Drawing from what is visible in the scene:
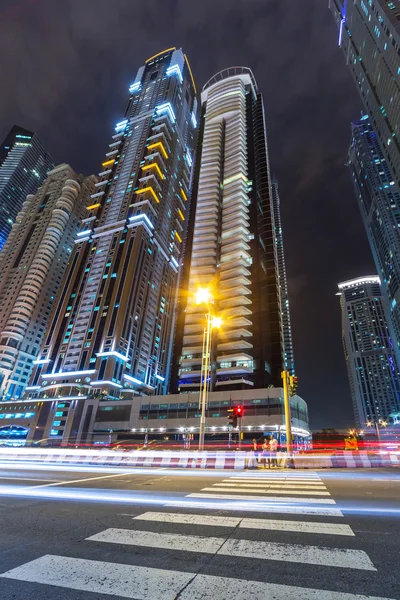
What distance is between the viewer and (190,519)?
17.8 feet

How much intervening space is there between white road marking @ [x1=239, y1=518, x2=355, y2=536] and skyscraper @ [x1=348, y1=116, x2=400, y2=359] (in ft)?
488

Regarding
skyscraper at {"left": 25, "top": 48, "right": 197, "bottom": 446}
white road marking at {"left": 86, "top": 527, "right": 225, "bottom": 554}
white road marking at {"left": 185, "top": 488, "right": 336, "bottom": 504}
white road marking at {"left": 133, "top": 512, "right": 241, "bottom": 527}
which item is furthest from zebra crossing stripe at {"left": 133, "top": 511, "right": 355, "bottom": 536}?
skyscraper at {"left": 25, "top": 48, "right": 197, "bottom": 446}

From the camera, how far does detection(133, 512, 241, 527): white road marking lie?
205 inches

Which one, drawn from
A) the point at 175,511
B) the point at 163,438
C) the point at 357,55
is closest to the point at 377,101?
the point at 357,55

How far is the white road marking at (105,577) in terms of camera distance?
2.83 meters

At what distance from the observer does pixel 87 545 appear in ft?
13.8

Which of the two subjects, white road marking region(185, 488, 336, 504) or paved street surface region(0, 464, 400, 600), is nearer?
paved street surface region(0, 464, 400, 600)

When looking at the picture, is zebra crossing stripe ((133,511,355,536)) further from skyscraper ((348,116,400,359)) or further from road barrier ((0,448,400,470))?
skyscraper ((348,116,400,359))

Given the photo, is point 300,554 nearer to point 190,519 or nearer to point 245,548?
point 245,548

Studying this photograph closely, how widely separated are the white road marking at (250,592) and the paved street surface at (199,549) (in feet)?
0.03

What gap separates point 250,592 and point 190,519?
2.96 m

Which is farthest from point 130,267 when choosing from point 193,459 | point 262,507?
point 262,507

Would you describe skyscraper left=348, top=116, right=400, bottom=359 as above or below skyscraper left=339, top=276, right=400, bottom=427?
above

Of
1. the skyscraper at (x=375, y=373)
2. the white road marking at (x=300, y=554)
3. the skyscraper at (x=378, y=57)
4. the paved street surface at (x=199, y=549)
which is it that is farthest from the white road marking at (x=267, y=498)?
the skyscraper at (x=375, y=373)
